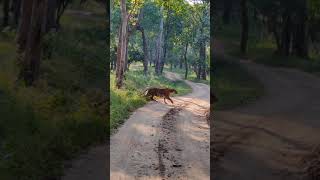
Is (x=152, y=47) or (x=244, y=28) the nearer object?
(x=244, y=28)

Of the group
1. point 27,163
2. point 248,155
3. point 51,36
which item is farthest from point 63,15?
point 248,155

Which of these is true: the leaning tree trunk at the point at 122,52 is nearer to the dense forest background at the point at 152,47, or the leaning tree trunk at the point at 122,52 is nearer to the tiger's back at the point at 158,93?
the dense forest background at the point at 152,47

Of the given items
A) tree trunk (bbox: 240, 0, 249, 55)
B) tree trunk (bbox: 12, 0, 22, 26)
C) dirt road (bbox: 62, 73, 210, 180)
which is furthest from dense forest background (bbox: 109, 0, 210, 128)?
tree trunk (bbox: 240, 0, 249, 55)

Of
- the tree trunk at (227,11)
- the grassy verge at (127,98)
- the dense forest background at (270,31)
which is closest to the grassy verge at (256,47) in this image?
the dense forest background at (270,31)

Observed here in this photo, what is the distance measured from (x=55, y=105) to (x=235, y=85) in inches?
171

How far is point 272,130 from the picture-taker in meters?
10.5

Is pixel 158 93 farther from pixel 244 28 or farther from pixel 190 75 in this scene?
pixel 190 75

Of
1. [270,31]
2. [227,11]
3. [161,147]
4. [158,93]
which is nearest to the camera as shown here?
[161,147]

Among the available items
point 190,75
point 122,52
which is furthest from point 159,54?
point 122,52

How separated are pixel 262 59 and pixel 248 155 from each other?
2939mm

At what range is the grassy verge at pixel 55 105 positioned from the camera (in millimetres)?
8578

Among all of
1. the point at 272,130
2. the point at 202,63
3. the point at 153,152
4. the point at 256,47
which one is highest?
the point at 256,47

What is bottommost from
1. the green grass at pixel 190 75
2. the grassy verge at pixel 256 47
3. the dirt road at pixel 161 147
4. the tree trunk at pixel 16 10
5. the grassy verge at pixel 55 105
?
the dirt road at pixel 161 147

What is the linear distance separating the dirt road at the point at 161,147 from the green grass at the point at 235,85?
115 centimetres
